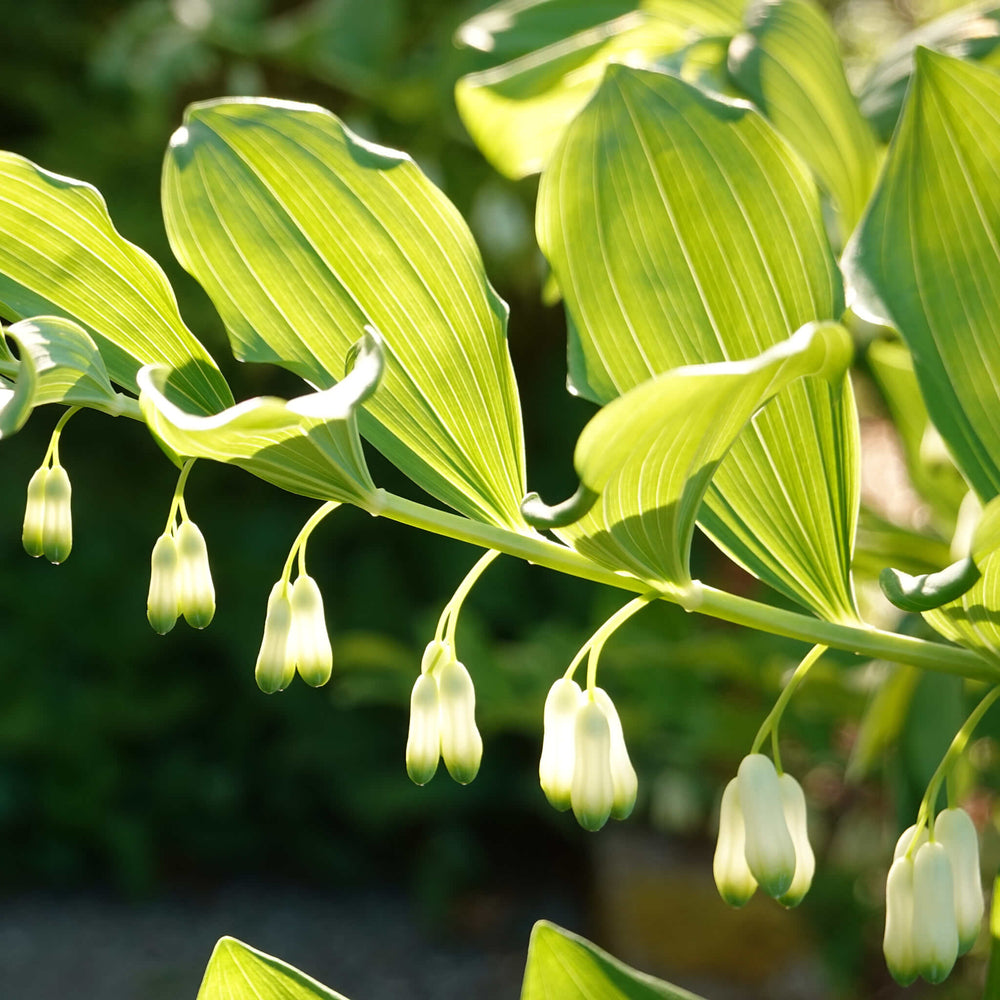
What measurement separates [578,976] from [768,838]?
14 centimetres

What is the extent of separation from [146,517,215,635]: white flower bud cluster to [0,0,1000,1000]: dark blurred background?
1.78m

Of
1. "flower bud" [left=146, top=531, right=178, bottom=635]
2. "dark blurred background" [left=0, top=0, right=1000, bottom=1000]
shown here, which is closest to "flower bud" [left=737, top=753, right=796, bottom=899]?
"flower bud" [left=146, top=531, right=178, bottom=635]

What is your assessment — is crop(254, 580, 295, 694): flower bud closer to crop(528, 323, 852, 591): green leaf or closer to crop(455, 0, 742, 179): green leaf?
crop(528, 323, 852, 591): green leaf

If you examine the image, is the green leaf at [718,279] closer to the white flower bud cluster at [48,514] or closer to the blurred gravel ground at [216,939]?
the white flower bud cluster at [48,514]

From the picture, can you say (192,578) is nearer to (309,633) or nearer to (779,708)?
(309,633)

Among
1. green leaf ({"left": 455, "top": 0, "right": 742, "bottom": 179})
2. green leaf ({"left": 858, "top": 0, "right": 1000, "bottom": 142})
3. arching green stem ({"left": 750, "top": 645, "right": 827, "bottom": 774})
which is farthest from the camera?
green leaf ({"left": 455, "top": 0, "right": 742, "bottom": 179})

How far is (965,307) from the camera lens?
1.42ft

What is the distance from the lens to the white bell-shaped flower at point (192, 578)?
43 cm

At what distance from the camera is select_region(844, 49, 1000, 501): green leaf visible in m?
0.42

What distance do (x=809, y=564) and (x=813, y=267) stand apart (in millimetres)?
116

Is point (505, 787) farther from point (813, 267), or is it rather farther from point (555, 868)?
point (813, 267)

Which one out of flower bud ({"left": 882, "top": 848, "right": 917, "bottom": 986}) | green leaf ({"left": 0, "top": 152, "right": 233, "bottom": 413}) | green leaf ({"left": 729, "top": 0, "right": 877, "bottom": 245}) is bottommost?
flower bud ({"left": 882, "top": 848, "right": 917, "bottom": 986})

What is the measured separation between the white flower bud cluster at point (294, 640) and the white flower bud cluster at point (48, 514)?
83mm

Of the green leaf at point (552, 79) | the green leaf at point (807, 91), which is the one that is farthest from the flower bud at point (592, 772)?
the green leaf at point (552, 79)
